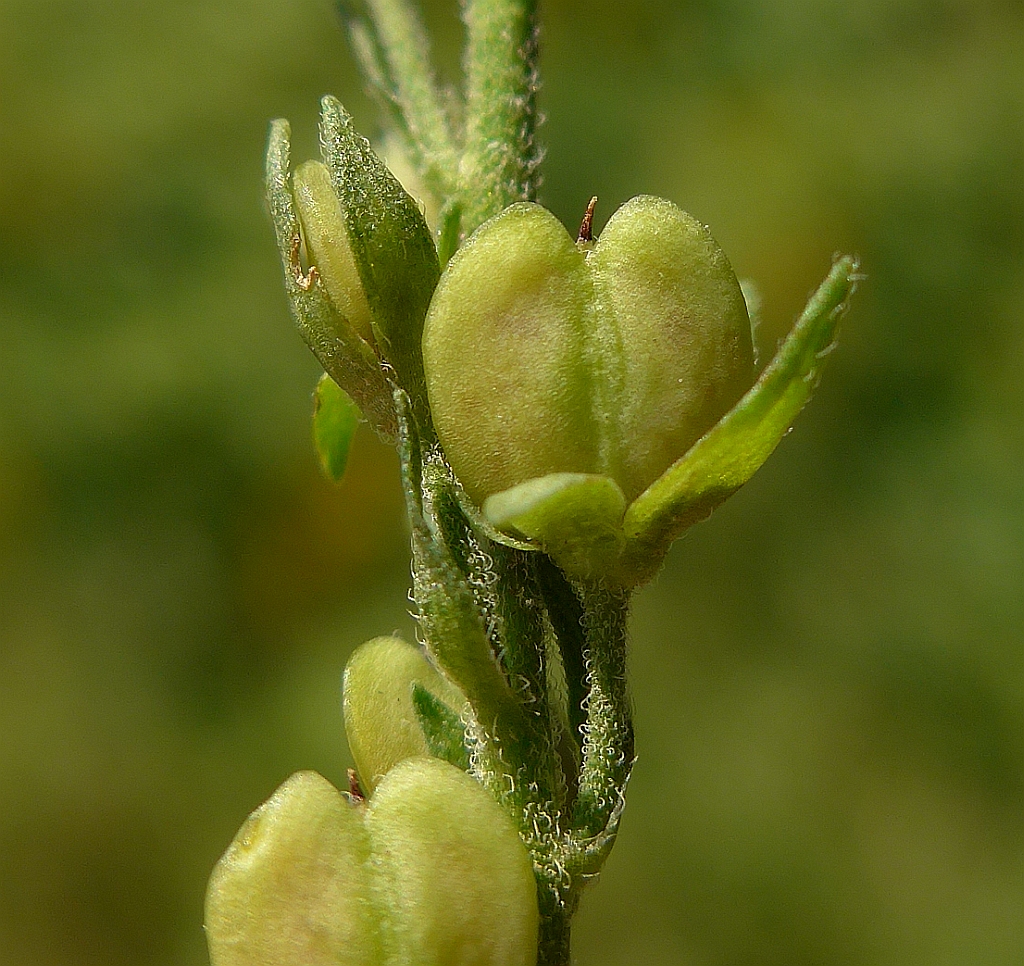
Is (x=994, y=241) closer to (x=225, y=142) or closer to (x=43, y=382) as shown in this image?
(x=225, y=142)

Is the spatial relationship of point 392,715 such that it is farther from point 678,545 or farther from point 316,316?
point 678,545

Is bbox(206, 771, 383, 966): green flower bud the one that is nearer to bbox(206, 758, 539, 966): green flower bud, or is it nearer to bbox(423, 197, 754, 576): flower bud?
bbox(206, 758, 539, 966): green flower bud

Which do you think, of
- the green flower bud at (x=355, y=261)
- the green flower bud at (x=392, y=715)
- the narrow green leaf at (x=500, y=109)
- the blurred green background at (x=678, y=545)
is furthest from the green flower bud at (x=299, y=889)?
the blurred green background at (x=678, y=545)

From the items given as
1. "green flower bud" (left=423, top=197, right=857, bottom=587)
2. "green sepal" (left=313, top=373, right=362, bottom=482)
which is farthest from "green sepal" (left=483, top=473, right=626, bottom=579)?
"green sepal" (left=313, top=373, right=362, bottom=482)

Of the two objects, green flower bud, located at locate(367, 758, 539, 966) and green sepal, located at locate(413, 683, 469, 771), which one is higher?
green sepal, located at locate(413, 683, 469, 771)

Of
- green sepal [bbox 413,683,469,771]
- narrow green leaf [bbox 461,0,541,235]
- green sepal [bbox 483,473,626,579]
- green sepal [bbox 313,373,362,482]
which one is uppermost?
narrow green leaf [bbox 461,0,541,235]

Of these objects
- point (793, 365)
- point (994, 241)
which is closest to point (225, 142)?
point (994, 241)

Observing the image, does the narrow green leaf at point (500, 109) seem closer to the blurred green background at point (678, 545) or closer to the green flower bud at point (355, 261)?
the green flower bud at point (355, 261)
